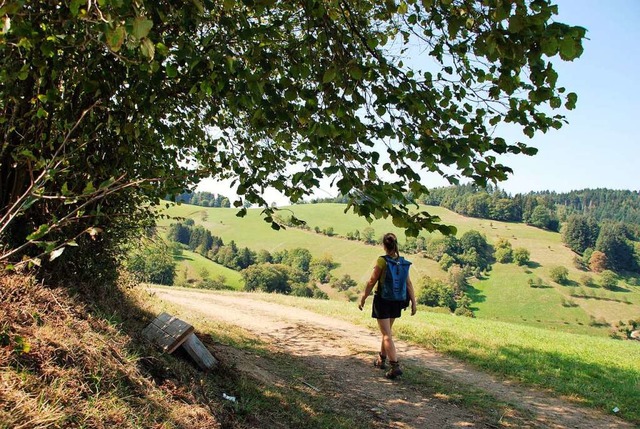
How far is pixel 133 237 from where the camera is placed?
7.50m

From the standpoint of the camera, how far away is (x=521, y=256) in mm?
112875

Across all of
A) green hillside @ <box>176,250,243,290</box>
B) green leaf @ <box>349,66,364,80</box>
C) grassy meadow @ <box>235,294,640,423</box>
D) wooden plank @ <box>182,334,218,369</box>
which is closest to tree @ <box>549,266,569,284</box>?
green hillside @ <box>176,250,243,290</box>

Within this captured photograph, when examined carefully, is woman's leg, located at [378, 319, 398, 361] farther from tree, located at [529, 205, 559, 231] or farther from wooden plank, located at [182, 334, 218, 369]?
tree, located at [529, 205, 559, 231]

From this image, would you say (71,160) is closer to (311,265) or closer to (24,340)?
(24,340)

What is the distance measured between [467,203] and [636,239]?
60.0 metres

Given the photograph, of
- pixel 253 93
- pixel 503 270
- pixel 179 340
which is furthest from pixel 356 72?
pixel 503 270

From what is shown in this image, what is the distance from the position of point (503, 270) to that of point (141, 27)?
122m

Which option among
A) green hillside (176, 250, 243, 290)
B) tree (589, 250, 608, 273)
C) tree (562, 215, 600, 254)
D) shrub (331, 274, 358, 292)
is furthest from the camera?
tree (562, 215, 600, 254)

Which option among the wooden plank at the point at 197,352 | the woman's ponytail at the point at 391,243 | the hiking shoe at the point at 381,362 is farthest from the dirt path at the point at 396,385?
the woman's ponytail at the point at 391,243

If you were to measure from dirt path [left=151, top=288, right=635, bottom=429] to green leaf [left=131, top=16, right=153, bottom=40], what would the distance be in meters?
5.34

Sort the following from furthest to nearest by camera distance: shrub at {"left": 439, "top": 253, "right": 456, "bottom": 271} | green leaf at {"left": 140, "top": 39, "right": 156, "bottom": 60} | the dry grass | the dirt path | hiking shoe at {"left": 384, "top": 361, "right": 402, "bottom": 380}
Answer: shrub at {"left": 439, "top": 253, "right": 456, "bottom": 271} < hiking shoe at {"left": 384, "top": 361, "right": 402, "bottom": 380} < the dirt path < the dry grass < green leaf at {"left": 140, "top": 39, "right": 156, "bottom": 60}

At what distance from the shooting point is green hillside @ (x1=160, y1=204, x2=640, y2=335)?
9306 cm

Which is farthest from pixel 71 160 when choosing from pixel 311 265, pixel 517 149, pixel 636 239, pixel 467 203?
pixel 636 239

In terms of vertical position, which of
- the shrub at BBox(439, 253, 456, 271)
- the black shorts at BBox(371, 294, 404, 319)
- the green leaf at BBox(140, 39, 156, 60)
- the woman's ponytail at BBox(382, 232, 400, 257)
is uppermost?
the green leaf at BBox(140, 39, 156, 60)
